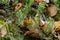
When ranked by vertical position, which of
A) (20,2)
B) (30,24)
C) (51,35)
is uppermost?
(20,2)

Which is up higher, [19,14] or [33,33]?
[19,14]

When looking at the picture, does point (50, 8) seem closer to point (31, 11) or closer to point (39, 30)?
point (31, 11)

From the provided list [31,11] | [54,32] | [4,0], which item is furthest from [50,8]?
[4,0]

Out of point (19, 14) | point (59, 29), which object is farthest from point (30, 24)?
point (59, 29)

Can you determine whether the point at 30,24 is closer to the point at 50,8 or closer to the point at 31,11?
the point at 31,11

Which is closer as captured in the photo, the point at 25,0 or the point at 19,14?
the point at 19,14

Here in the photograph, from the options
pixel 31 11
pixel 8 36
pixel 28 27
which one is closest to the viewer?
pixel 8 36

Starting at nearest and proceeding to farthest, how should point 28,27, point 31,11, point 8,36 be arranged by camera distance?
point 8,36 < point 28,27 < point 31,11

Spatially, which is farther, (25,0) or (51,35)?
(25,0)

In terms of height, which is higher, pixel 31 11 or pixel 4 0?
pixel 4 0
